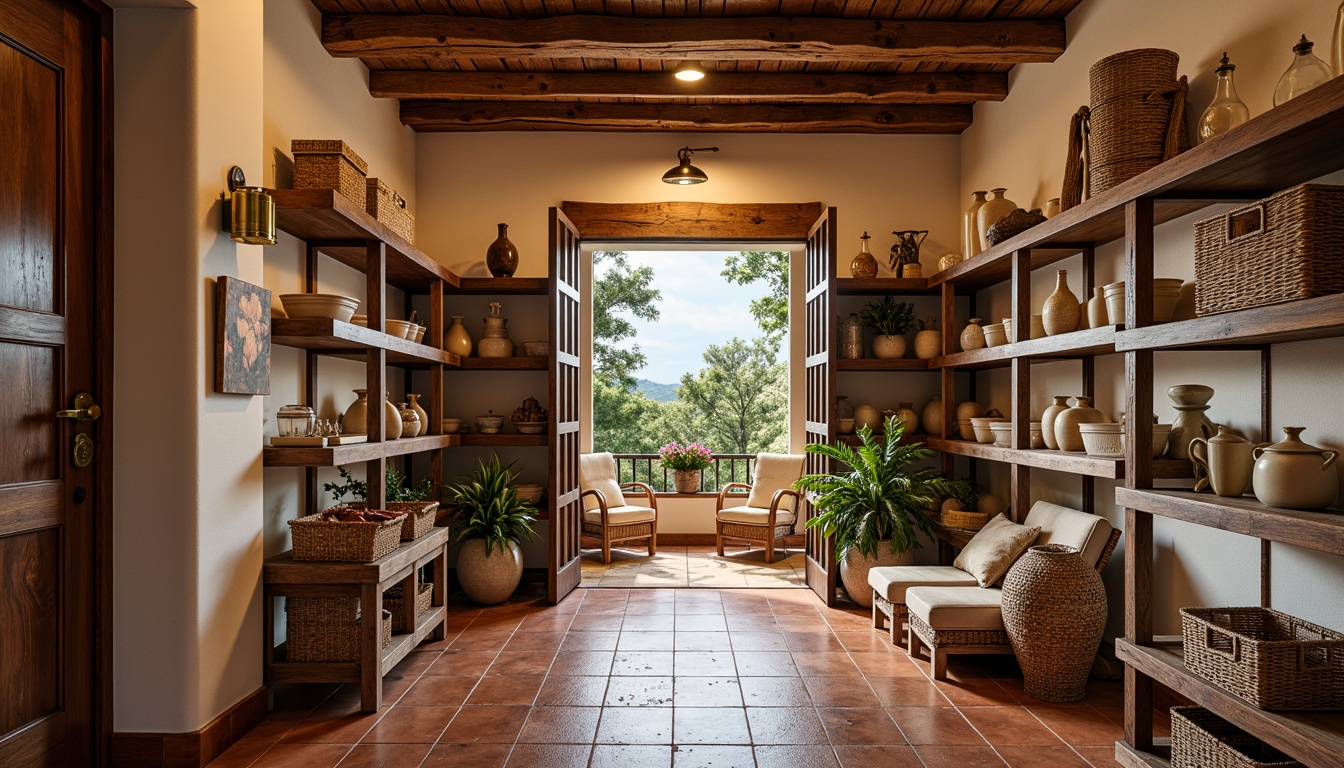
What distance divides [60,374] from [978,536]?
4237 millimetres

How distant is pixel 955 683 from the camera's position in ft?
12.0

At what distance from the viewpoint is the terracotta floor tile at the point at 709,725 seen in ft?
9.89

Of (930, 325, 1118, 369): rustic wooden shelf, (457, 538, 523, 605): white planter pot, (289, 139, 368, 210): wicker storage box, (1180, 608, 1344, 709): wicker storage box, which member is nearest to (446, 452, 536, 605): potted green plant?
(457, 538, 523, 605): white planter pot

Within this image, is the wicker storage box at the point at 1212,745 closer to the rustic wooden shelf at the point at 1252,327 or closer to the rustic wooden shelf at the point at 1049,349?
the rustic wooden shelf at the point at 1252,327

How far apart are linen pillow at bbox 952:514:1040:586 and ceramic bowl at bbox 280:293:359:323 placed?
3332 millimetres

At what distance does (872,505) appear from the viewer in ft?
15.7

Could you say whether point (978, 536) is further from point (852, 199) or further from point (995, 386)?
point (852, 199)

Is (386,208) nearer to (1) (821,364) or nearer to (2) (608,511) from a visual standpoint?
(1) (821,364)

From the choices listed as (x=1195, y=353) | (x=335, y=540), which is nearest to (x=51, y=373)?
(x=335, y=540)

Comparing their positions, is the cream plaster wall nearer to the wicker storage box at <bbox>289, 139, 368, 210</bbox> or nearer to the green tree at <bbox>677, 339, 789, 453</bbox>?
the wicker storage box at <bbox>289, 139, 368, 210</bbox>

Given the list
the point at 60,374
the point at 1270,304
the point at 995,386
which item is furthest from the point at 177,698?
the point at 995,386

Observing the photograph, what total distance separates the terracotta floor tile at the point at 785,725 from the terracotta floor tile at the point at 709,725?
0.15ft

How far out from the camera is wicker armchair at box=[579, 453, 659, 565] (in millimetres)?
6297

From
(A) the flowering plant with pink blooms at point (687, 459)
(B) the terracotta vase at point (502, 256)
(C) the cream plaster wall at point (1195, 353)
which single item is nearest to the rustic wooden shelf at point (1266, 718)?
(C) the cream plaster wall at point (1195, 353)
